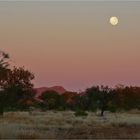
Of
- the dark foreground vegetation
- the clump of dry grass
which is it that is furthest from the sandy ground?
the dark foreground vegetation

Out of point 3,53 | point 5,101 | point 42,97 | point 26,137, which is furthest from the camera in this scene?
point 42,97

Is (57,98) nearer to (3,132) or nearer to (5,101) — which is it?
(5,101)

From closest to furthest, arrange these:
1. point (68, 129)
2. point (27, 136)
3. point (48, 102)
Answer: point (27, 136), point (68, 129), point (48, 102)

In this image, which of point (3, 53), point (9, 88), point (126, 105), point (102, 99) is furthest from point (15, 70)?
point (126, 105)

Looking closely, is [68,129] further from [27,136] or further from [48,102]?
[48,102]

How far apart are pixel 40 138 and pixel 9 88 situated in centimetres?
3097

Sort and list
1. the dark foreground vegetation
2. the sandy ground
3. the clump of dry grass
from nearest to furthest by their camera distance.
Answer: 1. the clump of dry grass
2. the sandy ground
3. the dark foreground vegetation

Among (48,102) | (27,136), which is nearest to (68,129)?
(27,136)

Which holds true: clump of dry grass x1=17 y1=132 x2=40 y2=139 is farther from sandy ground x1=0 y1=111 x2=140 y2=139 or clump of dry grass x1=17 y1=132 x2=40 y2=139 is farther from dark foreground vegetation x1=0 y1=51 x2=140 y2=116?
dark foreground vegetation x1=0 y1=51 x2=140 y2=116

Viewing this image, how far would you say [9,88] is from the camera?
52781 millimetres

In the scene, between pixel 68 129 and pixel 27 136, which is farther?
pixel 68 129

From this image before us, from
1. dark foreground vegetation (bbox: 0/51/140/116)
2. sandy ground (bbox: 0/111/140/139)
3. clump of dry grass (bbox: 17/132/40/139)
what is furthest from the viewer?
dark foreground vegetation (bbox: 0/51/140/116)

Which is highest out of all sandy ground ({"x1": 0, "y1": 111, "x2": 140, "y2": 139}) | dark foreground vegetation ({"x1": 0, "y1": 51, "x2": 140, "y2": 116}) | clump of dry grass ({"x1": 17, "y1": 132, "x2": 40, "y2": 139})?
dark foreground vegetation ({"x1": 0, "y1": 51, "x2": 140, "y2": 116})

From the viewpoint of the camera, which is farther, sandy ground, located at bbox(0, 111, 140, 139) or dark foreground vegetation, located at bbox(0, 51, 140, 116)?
dark foreground vegetation, located at bbox(0, 51, 140, 116)
